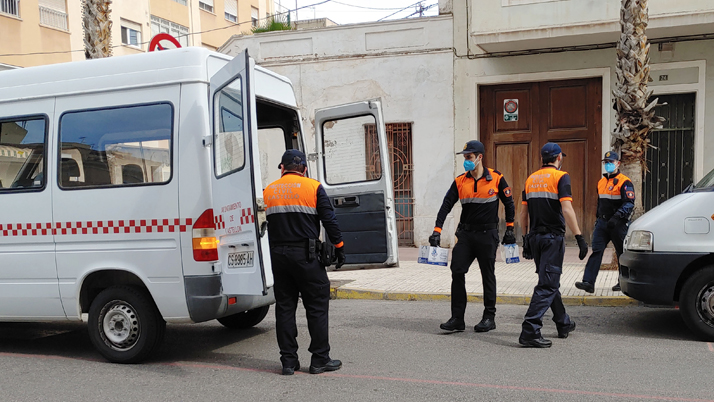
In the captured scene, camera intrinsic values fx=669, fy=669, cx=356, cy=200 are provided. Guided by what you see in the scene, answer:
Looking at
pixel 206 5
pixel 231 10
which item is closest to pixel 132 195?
pixel 206 5

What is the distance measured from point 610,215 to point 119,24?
25.4m

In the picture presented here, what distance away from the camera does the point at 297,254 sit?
16.9ft

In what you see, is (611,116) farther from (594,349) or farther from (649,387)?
(649,387)

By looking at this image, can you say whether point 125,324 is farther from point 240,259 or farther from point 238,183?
point 238,183

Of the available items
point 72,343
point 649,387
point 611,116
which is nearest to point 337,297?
point 72,343

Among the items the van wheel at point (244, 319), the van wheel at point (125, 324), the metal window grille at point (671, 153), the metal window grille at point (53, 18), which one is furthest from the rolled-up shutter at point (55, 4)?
the van wheel at point (125, 324)

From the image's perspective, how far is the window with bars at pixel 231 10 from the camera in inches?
1405

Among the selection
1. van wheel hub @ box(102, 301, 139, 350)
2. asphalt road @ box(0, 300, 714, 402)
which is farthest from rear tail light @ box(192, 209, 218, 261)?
asphalt road @ box(0, 300, 714, 402)

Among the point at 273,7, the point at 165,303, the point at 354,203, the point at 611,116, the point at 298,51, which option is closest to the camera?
the point at 165,303

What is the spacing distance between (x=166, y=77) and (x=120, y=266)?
62.7 inches

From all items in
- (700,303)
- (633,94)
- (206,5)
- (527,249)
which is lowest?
(700,303)

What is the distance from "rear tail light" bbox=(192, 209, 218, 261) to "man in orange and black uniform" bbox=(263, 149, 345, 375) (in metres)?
0.46

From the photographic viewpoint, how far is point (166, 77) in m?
5.43

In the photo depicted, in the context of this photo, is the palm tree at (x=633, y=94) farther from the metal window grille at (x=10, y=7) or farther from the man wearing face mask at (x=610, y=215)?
the metal window grille at (x=10, y=7)
